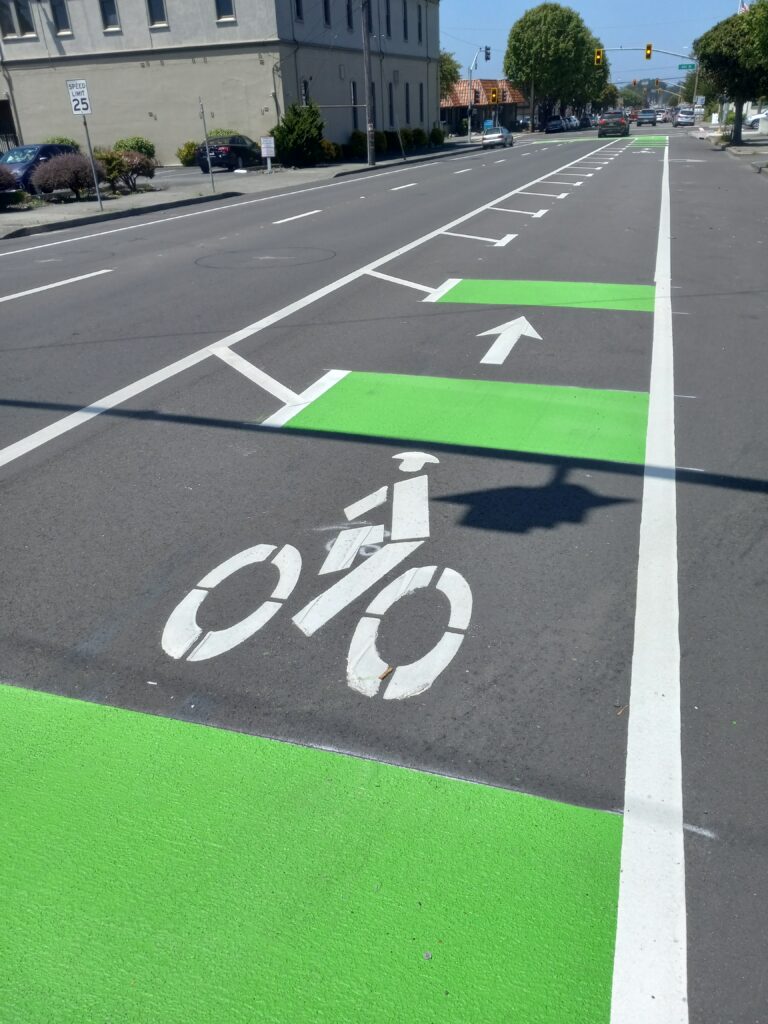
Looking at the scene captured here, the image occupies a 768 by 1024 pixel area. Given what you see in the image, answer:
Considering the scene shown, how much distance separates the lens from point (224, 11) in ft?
150

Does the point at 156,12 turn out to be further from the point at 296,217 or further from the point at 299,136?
the point at 296,217

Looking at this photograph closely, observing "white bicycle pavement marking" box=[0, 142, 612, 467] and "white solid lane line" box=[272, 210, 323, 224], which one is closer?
"white bicycle pavement marking" box=[0, 142, 612, 467]

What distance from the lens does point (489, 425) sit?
672cm

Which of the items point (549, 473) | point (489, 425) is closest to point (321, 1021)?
point (549, 473)

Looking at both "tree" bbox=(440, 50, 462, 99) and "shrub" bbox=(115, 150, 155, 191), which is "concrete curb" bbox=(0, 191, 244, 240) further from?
"tree" bbox=(440, 50, 462, 99)

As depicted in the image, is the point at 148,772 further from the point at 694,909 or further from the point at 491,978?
the point at 694,909

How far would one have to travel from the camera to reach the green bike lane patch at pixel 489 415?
6.36 meters

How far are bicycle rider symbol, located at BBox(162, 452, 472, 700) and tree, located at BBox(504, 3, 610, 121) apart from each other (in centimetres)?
10373

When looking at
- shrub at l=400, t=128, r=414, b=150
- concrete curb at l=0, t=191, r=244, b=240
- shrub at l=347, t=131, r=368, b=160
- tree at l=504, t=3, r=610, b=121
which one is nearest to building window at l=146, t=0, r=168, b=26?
shrub at l=347, t=131, r=368, b=160

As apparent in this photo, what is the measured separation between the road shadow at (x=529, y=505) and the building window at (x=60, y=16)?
52559 millimetres

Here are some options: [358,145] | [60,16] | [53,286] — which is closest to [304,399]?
[53,286]

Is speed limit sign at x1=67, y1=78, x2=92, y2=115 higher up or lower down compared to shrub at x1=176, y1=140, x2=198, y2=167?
higher up

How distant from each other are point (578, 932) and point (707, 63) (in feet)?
165

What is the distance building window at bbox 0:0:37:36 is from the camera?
4816 centimetres
